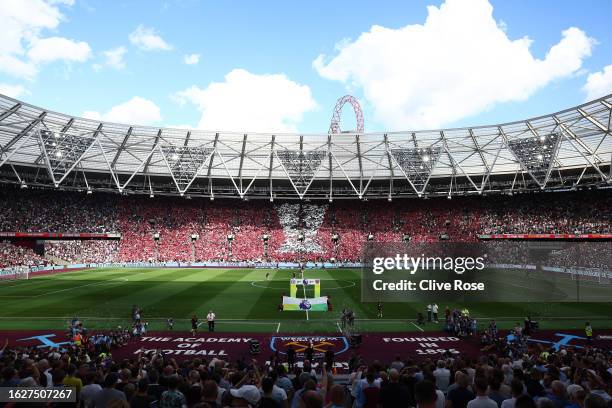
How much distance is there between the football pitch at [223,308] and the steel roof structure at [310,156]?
2101 cm

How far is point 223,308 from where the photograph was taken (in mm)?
32000

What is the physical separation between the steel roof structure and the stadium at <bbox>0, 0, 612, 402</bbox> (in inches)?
15.3

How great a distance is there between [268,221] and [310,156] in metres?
17.8

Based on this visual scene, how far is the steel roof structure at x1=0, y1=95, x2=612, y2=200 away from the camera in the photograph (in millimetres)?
53375

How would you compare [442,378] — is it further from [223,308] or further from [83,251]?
[83,251]

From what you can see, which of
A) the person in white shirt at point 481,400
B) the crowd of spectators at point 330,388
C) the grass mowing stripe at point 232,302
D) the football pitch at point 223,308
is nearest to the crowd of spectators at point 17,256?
the football pitch at point 223,308

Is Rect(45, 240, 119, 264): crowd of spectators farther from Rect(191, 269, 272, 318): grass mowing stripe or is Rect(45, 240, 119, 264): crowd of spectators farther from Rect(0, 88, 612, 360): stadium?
Rect(191, 269, 272, 318): grass mowing stripe

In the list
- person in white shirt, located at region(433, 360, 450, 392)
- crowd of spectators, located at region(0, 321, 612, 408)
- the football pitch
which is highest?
crowd of spectators, located at region(0, 321, 612, 408)

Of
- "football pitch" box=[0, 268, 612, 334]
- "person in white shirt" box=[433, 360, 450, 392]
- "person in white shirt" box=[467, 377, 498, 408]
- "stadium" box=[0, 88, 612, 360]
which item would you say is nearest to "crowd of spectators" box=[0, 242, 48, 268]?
"stadium" box=[0, 88, 612, 360]

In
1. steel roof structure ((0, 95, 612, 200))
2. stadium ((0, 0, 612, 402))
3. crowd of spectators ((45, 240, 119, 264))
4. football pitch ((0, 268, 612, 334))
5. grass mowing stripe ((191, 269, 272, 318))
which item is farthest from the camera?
crowd of spectators ((45, 240, 119, 264))

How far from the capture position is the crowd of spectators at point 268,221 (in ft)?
215

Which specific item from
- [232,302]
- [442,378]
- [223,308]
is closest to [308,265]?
[232,302]

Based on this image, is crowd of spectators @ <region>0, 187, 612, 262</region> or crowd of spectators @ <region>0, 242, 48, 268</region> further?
crowd of spectators @ <region>0, 187, 612, 262</region>

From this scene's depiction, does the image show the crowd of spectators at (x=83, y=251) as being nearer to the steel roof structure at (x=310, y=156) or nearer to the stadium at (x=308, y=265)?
the stadium at (x=308, y=265)
